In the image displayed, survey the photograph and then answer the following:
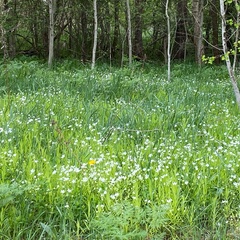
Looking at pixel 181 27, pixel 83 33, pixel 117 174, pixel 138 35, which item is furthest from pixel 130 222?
pixel 181 27

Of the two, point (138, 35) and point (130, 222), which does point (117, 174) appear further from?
point (138, 35)

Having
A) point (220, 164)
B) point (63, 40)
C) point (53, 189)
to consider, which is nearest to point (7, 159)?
point (53, 189)

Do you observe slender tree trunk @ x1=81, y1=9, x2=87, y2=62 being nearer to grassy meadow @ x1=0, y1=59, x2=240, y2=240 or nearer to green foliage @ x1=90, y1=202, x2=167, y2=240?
grassy meadow @ x1=0, y1=59, x2=240, y2=240

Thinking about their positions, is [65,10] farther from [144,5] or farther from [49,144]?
[49,144]

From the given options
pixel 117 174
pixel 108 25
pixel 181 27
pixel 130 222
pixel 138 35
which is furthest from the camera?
pixel 181 27

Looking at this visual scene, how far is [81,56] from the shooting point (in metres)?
17.4

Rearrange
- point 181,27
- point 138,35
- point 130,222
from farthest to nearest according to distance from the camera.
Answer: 1. point 181,27
2. point 138,35
3. point 130,222

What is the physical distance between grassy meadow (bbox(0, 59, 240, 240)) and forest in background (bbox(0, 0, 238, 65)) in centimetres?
824

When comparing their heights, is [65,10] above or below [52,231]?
above

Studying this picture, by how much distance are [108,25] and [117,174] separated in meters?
14.5

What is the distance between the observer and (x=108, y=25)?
17.1 m

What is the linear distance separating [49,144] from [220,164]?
1.85 m

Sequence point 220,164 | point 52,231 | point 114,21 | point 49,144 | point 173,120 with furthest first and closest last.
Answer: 1. point 114,21
2. point 173,120
3. point 49,144
4. point 220,164
5. point 52,231

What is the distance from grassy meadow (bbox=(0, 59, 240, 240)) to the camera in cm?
288
